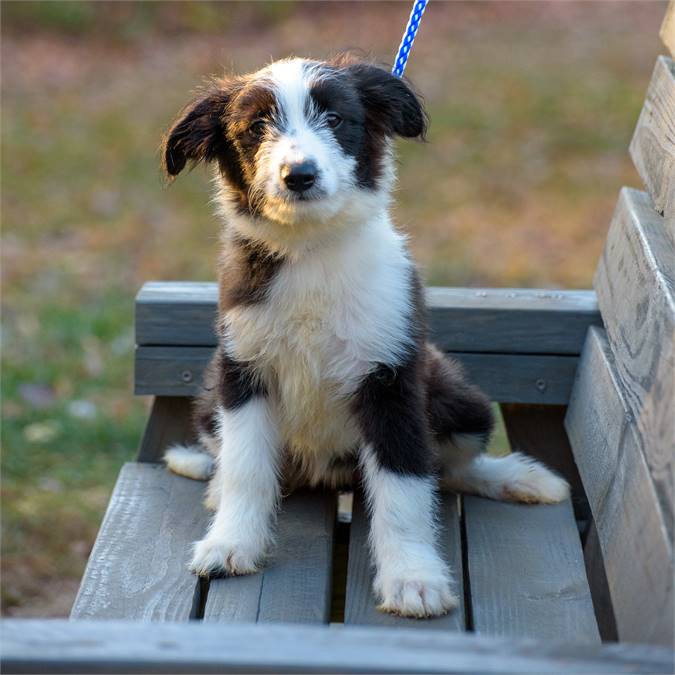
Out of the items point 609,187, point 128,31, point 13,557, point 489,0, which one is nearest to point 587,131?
point 609,187

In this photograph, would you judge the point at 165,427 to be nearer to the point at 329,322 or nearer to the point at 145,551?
the point at 145,551

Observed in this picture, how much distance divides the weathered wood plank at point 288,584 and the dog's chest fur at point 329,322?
343mm

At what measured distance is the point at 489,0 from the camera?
12.8 m

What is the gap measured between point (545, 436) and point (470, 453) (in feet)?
1.50

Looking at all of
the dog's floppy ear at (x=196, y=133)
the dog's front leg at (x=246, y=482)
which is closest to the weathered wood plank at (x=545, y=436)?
the dog's front leg at (x=246, y=482)

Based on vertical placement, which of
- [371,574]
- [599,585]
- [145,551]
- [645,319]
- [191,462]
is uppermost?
[645,319]

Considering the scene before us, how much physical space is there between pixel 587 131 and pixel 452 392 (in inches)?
261

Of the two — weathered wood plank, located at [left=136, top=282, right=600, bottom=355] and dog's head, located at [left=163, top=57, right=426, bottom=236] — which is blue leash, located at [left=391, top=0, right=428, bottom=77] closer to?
dog's head, located at [left=163, top=57, right=426, bottom=236]

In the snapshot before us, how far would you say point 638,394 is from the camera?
2553 millimetres

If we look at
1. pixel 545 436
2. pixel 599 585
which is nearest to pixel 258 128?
pixel 545 436

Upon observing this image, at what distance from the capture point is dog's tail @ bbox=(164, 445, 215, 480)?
3510mm

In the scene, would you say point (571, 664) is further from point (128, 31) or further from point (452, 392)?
point (128, 31)

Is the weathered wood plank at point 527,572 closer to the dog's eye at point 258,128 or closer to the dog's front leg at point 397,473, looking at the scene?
the dog's front leg at point 397,473

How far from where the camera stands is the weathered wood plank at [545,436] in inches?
147
